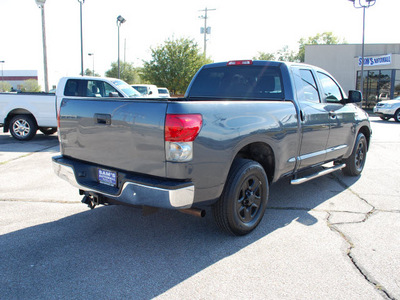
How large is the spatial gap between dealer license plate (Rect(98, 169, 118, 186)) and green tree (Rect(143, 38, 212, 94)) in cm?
3128

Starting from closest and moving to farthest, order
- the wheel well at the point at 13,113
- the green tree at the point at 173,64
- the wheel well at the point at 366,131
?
1. the wheel well at the point at 366,131
2. the wheel well at the point at 13,113
3. the green tree at the point at 173,64

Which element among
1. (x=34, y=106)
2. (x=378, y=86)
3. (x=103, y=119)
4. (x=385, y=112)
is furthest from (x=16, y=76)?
(x=103, y=119)

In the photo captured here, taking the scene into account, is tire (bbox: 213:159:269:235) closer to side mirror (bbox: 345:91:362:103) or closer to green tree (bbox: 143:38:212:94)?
side mirror (bbox: 345:91:362:103)

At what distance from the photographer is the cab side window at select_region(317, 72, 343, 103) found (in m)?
5.32

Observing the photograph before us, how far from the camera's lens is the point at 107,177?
3.35 m

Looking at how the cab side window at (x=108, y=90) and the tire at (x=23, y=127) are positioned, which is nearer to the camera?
the cab side window at (x=108, y=90)

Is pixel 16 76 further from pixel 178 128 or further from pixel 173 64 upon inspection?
pixel 178 128

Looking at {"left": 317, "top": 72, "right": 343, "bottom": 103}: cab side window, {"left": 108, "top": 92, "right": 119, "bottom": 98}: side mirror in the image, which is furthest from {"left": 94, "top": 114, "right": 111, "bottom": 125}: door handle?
{"left": 108, "top": 92, "right": 119, "bottom": 98}: side mirror

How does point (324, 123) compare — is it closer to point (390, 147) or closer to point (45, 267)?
point (45, 267)

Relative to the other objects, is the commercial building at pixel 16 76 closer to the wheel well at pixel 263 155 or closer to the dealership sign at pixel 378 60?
the dealership sign at pixel 378 60

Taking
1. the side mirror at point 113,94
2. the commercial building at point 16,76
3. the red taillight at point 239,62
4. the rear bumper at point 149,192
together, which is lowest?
the rear bumper at point 149,192

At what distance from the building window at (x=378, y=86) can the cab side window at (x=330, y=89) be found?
1155 inches

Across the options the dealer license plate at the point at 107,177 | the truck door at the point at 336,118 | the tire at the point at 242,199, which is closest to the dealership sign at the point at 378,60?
the truck door at the point at 336,118

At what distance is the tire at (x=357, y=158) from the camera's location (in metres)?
6.21
